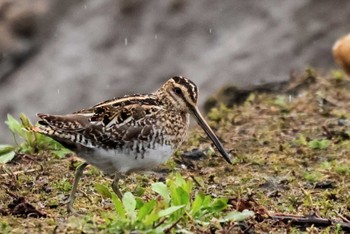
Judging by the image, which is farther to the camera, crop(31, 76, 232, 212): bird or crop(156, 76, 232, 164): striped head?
crop(156, 76, 232, 164): striped head

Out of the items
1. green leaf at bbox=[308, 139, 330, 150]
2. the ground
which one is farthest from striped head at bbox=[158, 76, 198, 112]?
green leaf at bbox=[308, 139, 330, 150]

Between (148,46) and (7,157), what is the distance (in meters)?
7.37

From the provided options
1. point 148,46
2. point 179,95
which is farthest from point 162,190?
point 148,46

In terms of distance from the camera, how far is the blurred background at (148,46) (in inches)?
572

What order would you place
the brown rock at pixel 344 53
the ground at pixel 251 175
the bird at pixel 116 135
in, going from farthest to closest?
the brown rock at pixel 344 53
the bird at pixel 116 135
the ground at pixel 251 175

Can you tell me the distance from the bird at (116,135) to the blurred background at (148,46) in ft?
23.1

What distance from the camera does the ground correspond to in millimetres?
6387

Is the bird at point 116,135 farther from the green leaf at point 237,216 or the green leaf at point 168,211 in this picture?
the green leaf at point 168,211

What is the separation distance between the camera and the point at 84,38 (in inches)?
614

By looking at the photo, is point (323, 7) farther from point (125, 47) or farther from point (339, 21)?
point (125, 47)

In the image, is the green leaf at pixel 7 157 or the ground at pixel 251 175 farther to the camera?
the green leaf at pixel 7 157

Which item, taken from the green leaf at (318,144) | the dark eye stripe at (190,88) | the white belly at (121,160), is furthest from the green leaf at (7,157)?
the green leaf at (318,144)

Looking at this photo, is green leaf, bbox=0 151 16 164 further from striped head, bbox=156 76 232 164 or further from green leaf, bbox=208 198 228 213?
green leaf, bbox=208 198 228 213

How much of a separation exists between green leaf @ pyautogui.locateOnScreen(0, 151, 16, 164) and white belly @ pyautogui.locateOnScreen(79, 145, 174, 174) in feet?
4.14
